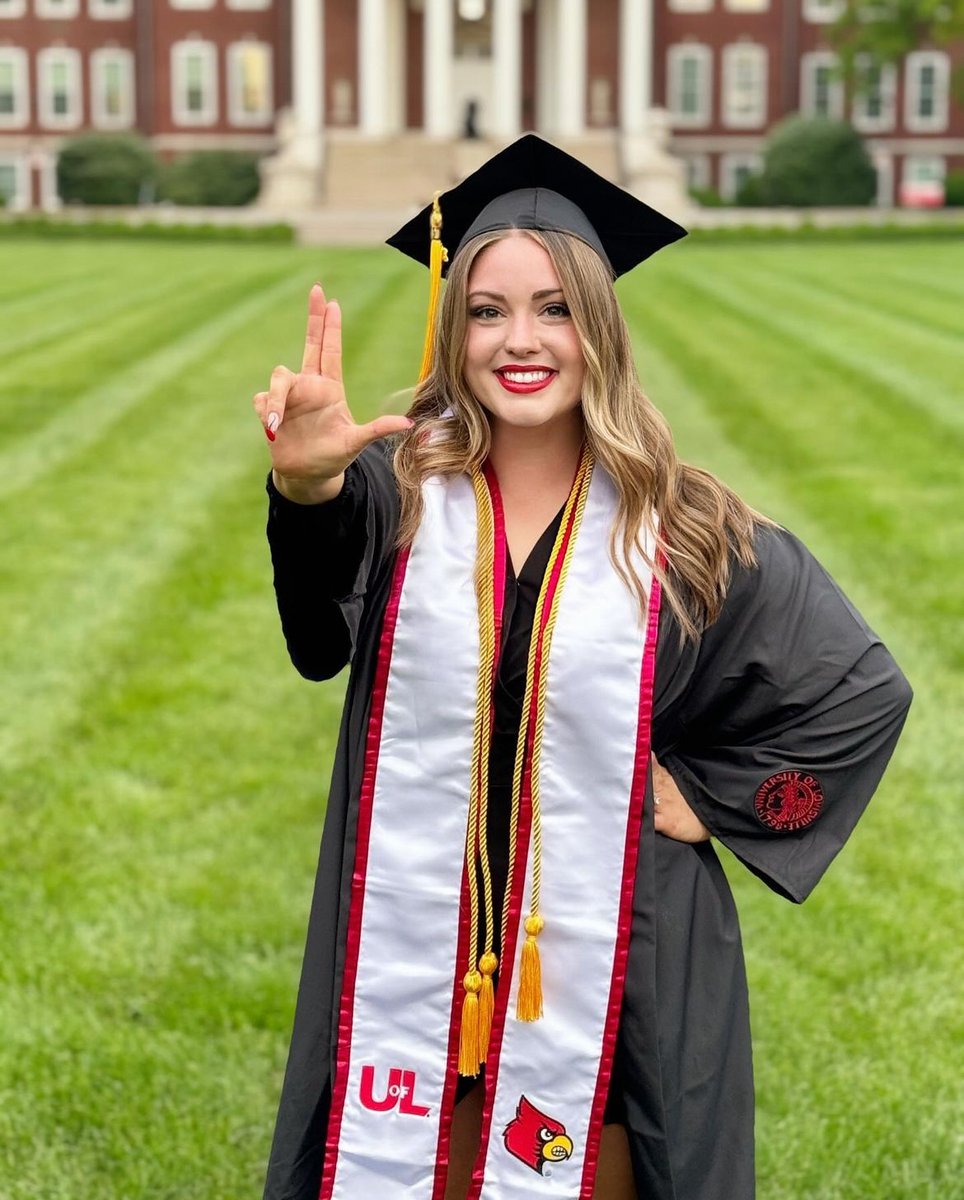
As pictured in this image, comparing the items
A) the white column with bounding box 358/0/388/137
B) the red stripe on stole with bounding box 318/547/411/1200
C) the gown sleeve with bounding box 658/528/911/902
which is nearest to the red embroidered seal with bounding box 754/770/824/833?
the gown sleeve with bounding box 658/528/911/902

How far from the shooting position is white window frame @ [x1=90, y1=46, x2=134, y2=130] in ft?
198

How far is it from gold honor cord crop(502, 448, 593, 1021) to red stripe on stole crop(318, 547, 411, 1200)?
23 centimetres

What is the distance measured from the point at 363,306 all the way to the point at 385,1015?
733 inches

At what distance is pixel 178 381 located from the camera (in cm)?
1558

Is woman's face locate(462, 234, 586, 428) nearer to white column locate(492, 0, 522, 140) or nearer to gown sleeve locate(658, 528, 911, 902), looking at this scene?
gown sleeve locate(658, 528, 911, 902)

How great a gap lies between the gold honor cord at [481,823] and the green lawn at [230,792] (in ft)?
4.98

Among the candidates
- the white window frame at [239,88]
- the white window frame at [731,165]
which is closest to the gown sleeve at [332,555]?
the white window frame at [731,165]

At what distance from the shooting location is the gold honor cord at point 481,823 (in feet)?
9.27

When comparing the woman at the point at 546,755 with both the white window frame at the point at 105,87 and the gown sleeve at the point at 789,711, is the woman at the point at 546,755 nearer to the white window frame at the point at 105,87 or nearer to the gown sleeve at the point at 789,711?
the gown sleeve at the point at 789,711

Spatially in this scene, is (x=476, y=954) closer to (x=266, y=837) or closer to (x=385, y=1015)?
(x=385, y=1015)

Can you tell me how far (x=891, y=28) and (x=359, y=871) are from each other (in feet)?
152

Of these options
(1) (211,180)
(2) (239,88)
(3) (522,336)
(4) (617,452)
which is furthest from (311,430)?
(2) (239,88)

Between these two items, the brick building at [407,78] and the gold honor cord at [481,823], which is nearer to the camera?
the gold honor cord at [481,823]

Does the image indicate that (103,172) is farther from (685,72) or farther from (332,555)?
(332,555)
